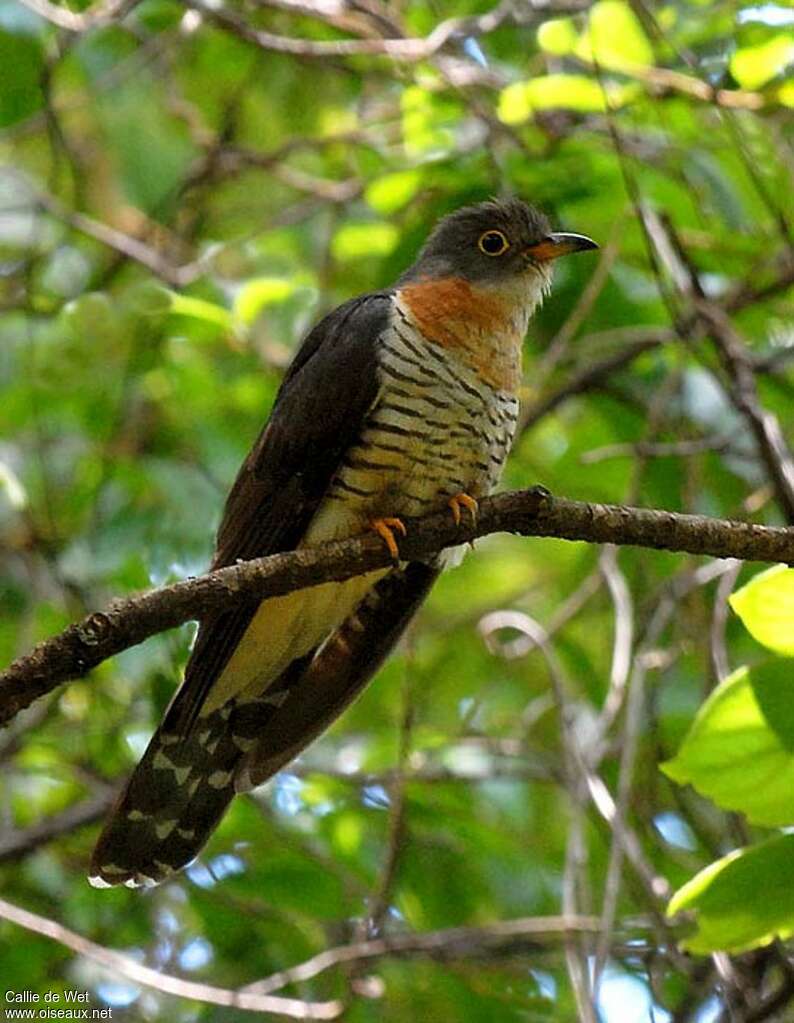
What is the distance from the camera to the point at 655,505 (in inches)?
169

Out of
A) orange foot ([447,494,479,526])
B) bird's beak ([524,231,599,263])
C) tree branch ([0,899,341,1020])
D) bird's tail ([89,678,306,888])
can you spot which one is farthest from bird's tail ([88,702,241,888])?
bird's beak ([524,231,599,263])

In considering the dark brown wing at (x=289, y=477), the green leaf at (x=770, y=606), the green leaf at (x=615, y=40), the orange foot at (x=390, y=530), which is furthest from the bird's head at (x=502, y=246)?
the green leaf at (x=770, y=606)

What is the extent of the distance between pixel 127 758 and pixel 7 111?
173 centimetres

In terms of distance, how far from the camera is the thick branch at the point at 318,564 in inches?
88.2

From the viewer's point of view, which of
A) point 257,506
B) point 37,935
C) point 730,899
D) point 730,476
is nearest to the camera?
point 730,899

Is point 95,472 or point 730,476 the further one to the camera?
point 730,476

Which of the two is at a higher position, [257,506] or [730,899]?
[257,506]

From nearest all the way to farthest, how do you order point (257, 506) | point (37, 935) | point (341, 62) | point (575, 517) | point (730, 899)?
point (730, 899) → point (575, 517) → point (257, 506) → point (37, 935) → point (341, 62)

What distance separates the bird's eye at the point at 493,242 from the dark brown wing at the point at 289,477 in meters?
0.59

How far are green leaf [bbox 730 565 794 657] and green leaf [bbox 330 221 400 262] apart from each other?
262 centimetres

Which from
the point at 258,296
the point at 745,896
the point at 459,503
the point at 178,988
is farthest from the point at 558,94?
the point at 178,988

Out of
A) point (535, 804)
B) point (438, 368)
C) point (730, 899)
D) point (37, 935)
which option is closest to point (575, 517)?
point (730, 899)

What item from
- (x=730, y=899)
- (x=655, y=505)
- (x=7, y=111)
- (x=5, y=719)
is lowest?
(x=730, y=899)

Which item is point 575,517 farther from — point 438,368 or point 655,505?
point 655,505
